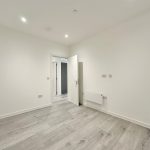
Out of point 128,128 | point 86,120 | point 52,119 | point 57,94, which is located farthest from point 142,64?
point 57,94

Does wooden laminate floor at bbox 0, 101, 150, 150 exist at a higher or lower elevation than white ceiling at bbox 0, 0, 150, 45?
lower

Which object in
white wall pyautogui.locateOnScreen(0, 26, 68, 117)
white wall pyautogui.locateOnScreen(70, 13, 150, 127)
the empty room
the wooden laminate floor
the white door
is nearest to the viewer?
the wooden laminate floor

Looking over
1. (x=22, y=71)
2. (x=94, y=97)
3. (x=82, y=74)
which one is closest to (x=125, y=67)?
(x=94, y=97)

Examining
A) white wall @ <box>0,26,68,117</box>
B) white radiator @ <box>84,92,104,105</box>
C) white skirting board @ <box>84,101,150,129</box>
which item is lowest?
white skirting board @ <box>84,101,150,129</box>

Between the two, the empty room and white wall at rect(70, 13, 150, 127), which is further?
white wall at rect(70, 13, 150, 127)

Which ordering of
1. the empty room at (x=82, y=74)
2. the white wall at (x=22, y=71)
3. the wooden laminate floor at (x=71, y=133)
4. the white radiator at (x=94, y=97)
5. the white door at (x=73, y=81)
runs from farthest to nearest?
the white door at (x=73, y=81), the white radiator at (x=94, y=97), the white wall at (x=22, y=71), the empty room at (x=82, y=74), the wooden laminate floor at (x=71, y=133)

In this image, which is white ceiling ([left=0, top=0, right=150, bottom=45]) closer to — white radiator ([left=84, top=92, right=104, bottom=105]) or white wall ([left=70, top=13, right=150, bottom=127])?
white wall ([left=70, top=13, right=150, bottom=127])

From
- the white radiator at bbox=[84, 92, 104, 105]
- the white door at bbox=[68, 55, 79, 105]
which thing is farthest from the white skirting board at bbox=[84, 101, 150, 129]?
the white door at bbox=[68, 55, 79, 105]

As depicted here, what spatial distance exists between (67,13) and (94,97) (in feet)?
8.74

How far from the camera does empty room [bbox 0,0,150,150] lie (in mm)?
1922

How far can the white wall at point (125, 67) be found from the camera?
7.48 ft

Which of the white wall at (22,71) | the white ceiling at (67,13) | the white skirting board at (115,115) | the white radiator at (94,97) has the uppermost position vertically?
the white ceiling at (67,13)

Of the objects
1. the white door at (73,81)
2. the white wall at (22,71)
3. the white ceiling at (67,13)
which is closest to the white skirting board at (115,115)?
the white door at (73,81)

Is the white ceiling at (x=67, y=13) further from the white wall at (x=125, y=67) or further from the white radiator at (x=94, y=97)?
the white radiator at (x=94, y=97)
